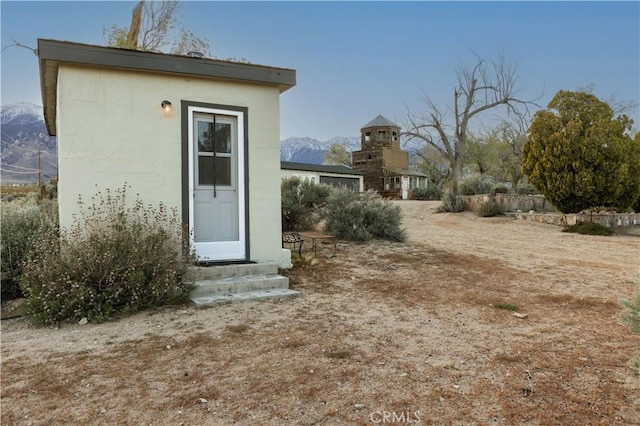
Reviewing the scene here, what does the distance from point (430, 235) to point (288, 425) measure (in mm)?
9375

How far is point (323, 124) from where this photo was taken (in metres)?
36.3

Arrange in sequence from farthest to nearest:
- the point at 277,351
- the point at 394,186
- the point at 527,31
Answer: the point at 394,186 < the point at 527,31 < the point at 277,351

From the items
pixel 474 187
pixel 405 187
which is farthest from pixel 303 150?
pixel 474 187

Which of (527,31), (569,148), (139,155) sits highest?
(527,31)

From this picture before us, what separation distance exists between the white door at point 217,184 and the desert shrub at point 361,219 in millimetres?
3661

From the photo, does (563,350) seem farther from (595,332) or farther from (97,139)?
(97,139)

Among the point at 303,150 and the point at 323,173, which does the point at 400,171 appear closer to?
the point at 323,173

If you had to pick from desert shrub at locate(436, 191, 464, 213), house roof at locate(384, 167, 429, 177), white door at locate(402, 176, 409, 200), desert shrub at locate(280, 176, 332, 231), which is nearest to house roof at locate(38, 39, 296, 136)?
desert shrub at locate(280, 176, 332, 231)

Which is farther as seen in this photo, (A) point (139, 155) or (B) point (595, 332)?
(A) point (139, 155)

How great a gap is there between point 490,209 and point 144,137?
12.9 meters

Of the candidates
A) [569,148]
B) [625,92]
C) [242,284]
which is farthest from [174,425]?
[625,92]

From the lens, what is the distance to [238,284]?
515cm

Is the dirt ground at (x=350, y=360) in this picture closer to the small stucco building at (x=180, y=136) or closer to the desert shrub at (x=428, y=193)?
the small stucco building at (x=180, y=136)

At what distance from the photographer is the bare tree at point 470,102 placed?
23531 millimetres
